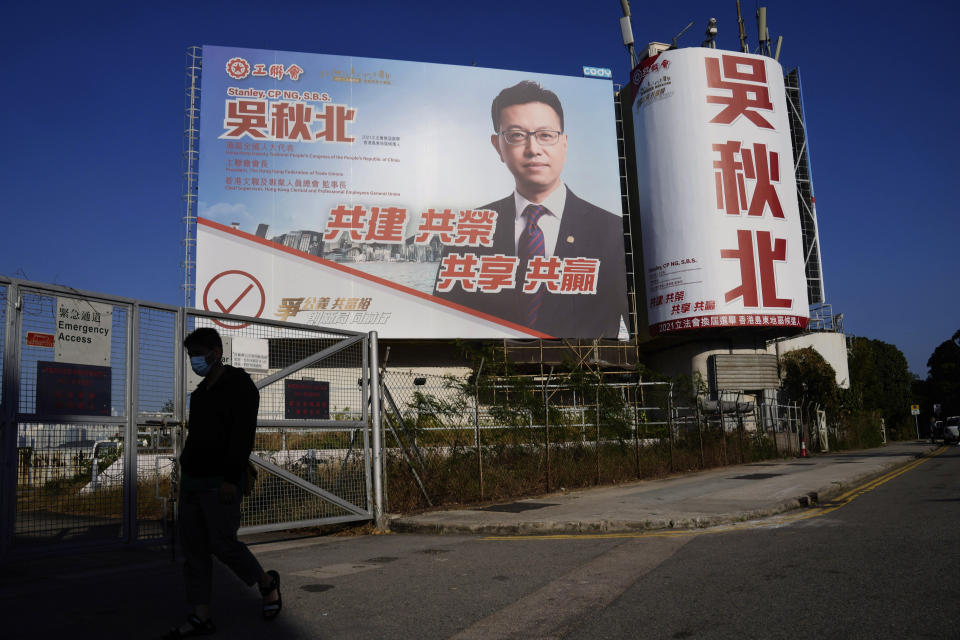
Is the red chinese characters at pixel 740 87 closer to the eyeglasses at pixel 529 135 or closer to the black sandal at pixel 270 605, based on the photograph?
the eyeglasses at pixel 529 135

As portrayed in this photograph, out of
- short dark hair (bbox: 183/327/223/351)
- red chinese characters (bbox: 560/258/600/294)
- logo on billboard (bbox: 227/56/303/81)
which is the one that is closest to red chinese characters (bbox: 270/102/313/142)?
logo on billboard (bbox: 227/56/303/81)

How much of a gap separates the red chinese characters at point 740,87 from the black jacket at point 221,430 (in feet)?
122

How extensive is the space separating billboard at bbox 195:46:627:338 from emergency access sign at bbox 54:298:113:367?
24.6m

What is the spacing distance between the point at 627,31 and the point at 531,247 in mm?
17630

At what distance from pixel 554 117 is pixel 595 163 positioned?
2.99 meters

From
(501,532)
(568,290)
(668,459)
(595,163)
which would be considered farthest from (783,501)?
(595,163)

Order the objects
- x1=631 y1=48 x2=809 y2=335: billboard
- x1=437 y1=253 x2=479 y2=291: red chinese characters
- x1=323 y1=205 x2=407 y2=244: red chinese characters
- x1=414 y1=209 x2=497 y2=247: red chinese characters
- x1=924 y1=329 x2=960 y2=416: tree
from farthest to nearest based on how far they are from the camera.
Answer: x1=924 y1=329 x2=960 y2=416: tree
x1=631 y1=48 x2=809 y2=335: billboard
x1=414 y1=209 x2=497 y2=247: red chinese characters
x1=437 y1=253 x2=479 y2=291: red chinese characters
x1=323 y1=205 x2=407 y2=244: red chinese characters

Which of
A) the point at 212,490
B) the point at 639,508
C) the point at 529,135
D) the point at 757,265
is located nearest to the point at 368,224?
the point at 529,135

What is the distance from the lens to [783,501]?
10797 millimetres

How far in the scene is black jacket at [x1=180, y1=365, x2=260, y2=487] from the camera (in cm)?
458

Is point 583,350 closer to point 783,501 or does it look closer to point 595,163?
point 595,163

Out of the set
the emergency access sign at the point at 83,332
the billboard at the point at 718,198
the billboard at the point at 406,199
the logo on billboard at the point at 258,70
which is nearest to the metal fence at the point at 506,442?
the emergency access sign at the point at 83,332

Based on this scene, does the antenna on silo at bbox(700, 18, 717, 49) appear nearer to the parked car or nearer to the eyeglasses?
the eyeglasses

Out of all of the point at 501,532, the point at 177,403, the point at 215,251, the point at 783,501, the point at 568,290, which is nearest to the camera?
the point at 177,403
